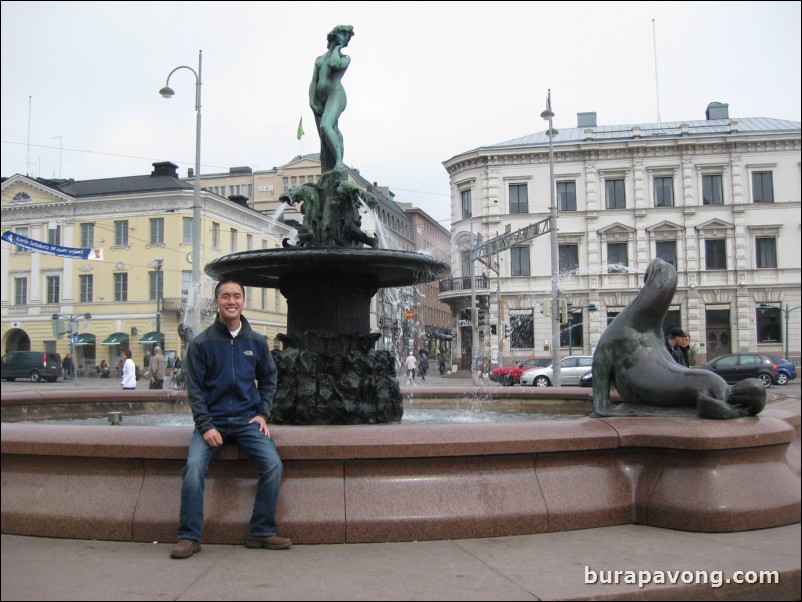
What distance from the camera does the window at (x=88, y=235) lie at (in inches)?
1762

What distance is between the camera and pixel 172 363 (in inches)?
1475

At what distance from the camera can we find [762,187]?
4175 cm

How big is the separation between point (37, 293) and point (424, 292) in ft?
149

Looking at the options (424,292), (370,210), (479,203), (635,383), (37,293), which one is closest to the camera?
(635,383)

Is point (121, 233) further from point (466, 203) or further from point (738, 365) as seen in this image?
point (738, 365)

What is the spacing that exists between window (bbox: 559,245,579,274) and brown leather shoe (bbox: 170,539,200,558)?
42399 mm

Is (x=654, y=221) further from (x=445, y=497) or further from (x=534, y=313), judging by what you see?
(x=445, y=497)

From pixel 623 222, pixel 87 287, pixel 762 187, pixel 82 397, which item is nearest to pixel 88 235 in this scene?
pixel 87 287

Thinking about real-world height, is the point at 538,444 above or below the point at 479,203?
below

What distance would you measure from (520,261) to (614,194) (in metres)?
7.23

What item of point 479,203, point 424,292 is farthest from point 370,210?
point 424,292

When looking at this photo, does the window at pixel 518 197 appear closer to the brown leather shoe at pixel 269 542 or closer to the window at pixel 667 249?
the window at pixel 667 249

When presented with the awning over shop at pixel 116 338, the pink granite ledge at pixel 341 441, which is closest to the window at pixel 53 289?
the awning over shop at pixel 116 338

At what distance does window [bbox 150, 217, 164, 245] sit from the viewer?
47438mm
